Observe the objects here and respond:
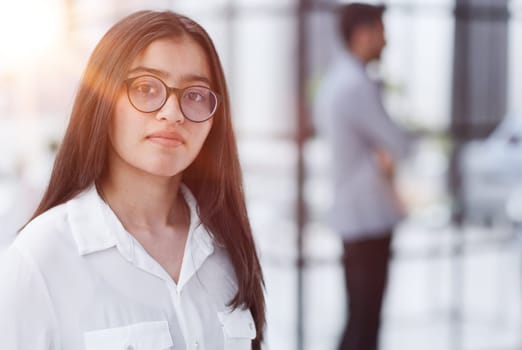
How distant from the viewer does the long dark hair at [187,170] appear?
1.20 metres

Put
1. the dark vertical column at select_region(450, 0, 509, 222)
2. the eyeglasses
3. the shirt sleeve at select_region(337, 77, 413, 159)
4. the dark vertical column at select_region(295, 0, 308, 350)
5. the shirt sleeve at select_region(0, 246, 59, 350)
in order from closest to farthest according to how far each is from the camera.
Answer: the shirt sleeve at select_region(0, 246, 59, 350)
the eyeglasses
the shirt sleeve at select_region(337, 77, 413, 159)
the dark vertical column at select_region(295, 0, 308, 350)
the dark vertical column at select_region(450, 0, 509, 222)

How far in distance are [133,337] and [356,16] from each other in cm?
217

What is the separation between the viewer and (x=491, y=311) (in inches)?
181

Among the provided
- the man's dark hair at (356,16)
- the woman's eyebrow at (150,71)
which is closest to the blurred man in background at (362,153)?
the man's dark hair at (356,16)

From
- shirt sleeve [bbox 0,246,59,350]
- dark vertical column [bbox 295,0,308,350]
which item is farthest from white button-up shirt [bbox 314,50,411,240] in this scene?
shirt sleeve [bbox 0,246,59,350]

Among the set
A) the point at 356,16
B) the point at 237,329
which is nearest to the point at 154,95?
the point at 237,329

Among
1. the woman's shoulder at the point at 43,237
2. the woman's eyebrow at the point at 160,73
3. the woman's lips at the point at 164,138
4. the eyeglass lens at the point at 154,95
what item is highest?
the woman's eyebrow at the point at 160,73

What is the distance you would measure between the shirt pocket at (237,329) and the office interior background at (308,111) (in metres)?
1.88

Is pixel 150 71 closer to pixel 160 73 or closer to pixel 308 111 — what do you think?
pixel 160 73

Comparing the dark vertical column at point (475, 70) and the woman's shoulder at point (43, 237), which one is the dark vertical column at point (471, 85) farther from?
the woman's shoulder at point (43, 237)

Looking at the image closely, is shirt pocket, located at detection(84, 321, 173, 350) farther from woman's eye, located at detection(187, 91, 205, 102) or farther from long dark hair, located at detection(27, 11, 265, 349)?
woman's eye, located at detection(187, 91, 205, 102)

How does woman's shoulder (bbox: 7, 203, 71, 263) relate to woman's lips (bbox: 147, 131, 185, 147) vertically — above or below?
below

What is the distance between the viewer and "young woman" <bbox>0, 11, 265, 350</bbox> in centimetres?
112

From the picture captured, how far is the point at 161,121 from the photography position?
1.21 meters
